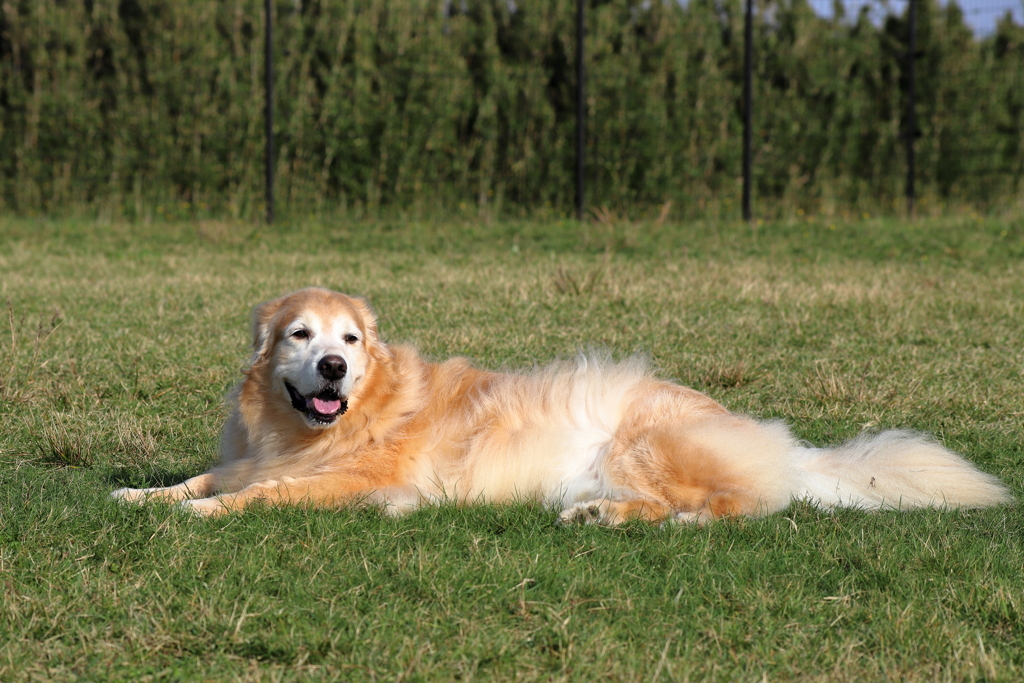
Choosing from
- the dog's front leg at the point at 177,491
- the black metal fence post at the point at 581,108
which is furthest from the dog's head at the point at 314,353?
the black metal fence post at the point at 581,108

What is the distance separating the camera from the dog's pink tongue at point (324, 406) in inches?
155

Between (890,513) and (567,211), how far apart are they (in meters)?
10.6

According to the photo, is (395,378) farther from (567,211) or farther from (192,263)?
(567,211)

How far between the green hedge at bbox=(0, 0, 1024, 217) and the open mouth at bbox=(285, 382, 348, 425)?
10015 millimetres

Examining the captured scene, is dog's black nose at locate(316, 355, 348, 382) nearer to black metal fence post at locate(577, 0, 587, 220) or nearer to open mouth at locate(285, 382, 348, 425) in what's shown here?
open mouth at locate(285, 382, 348, 425)

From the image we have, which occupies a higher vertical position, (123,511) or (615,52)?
(615,52)

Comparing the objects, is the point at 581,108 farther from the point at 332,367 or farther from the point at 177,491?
the point at 177,491

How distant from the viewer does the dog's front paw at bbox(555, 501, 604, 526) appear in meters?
3.66

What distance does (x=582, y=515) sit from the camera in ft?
12.1

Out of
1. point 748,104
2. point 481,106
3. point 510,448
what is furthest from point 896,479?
point 481,106

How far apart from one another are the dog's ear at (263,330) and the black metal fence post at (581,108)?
962cm

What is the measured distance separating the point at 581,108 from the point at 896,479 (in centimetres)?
1009

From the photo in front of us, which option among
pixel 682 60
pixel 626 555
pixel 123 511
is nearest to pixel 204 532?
pixel 123 511

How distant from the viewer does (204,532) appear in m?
3.42
